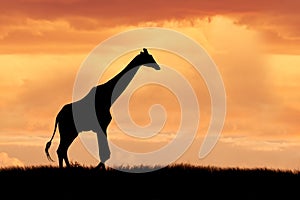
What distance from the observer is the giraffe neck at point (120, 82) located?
94.6 feet

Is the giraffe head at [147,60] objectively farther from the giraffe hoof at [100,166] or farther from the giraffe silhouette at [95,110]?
the giraffe hoof at [100,166]

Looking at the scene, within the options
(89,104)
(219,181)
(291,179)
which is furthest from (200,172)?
(89,104)

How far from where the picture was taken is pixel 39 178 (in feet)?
85.1

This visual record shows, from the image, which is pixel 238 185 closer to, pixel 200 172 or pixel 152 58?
pixel 200 172

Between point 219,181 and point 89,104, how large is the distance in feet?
19.1

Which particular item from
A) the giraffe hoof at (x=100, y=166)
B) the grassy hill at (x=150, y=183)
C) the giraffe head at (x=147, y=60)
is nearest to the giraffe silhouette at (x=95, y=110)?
the giraffe head at (x=147, y=60)

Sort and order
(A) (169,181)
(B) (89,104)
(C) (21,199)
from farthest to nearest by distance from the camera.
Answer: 1. (B) (89,104)
2. (A) (169,181)
3. (C) (21,199)

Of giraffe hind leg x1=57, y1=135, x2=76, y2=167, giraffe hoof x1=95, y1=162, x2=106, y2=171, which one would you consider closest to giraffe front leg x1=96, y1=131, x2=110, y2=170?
giraffe hoof x1=95, y1=162, x2=106, y2=171

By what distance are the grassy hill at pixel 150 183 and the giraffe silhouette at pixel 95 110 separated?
1771mm

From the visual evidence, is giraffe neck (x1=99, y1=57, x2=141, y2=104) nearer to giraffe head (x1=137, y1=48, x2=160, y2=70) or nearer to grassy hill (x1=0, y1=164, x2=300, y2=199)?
giraffe head (x1=137, y1=48, x2=160, y2=70)

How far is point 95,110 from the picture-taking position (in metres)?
28.5

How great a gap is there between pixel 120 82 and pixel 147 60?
1.27 m

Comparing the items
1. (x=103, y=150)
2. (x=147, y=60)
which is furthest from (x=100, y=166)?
(x=147, y=60)

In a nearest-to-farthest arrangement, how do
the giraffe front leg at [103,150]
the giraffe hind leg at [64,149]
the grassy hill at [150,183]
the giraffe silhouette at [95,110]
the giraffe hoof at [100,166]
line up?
1. the grassy hill at [150,183]
2. the giraffe hoof at [100,166]
3. the giraffe front leg at [103,150]
4. the giraffe silhouette at [95,110]
5. the giraffe hind leg at [64,149]
